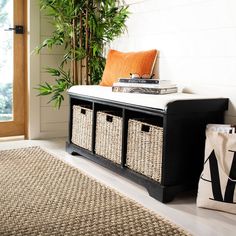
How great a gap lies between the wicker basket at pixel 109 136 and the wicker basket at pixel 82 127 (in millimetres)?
115

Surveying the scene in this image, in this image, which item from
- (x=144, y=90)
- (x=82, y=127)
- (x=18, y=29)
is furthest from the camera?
(x=18, y=29)

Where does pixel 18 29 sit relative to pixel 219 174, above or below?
above

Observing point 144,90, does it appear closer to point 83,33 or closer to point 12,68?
point 83,33

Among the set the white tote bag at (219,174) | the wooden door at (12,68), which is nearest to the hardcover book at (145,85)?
the white tote bag at (219,174)

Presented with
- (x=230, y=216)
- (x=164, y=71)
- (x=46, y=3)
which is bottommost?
(x=230, y=216)

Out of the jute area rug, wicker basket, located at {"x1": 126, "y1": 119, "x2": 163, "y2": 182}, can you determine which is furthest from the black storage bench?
the jute area rug

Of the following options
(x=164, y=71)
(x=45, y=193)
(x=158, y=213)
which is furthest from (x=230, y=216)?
(x=164, y=71)

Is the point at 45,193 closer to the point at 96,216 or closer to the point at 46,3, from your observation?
the point at 96,216

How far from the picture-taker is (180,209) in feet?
6.44

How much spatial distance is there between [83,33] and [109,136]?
1210mm

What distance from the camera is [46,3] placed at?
324 centimetres

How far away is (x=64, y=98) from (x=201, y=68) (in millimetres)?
1671

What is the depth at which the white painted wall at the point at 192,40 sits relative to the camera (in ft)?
7.45

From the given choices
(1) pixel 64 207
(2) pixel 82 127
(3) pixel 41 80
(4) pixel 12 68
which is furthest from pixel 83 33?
(1) pixel 64 207
